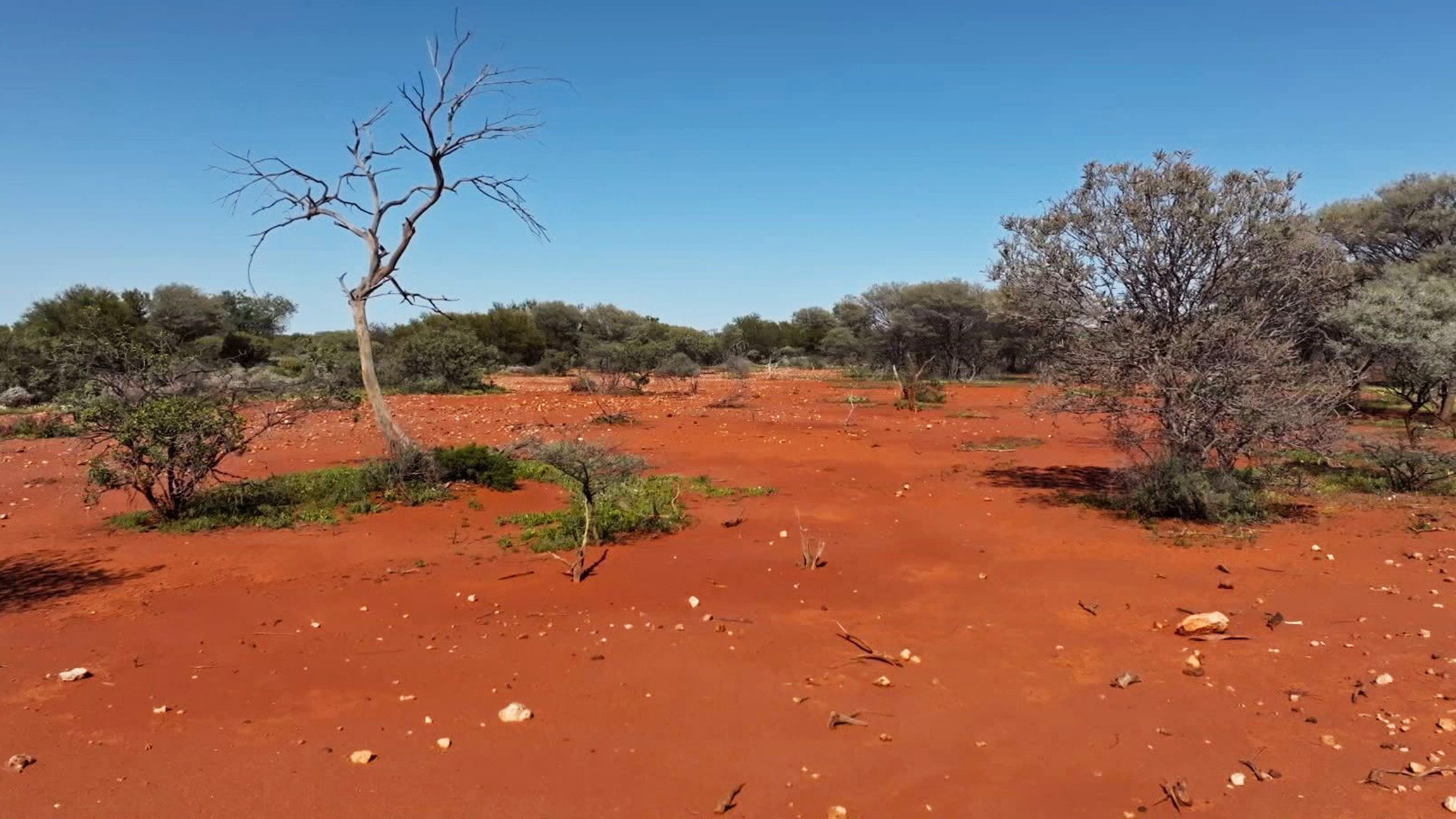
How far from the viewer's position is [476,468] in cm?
1164

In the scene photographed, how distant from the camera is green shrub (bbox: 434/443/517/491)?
1145cm

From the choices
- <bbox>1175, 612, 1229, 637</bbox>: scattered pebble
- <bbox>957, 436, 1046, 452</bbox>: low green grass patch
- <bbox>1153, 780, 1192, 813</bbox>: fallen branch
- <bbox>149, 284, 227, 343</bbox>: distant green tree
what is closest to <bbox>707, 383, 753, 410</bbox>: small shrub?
<bbox>957, 436, 1046, 452</bbox>: low green grass patch

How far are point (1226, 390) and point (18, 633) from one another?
11.5m

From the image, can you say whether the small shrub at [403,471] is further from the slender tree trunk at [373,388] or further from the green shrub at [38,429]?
the green shrub at [38,429]

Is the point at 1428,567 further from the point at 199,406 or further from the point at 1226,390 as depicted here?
the point at 199,406

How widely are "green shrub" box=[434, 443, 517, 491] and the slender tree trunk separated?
21.8 inches

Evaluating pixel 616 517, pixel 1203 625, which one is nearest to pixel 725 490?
pixel 616 517

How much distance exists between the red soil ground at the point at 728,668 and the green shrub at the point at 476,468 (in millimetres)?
1666

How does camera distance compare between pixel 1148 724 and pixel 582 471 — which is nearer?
pixel 1148 724

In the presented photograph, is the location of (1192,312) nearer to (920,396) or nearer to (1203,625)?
(1203,625)

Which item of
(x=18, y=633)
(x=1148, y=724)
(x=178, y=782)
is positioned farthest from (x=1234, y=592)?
(x=18, y=633)

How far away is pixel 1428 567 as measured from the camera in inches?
289

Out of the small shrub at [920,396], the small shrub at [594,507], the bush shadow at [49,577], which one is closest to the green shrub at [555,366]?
the small shrub at [920,396]

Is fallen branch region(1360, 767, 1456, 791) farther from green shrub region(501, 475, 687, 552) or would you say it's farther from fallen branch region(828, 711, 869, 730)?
green shrub region(501, 475, 687, 552)
